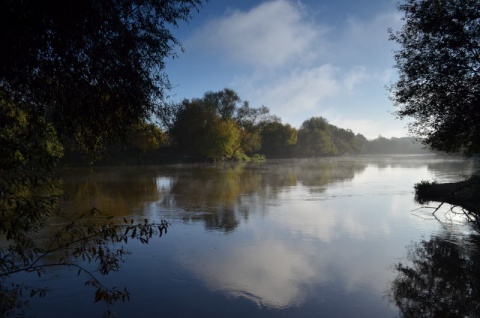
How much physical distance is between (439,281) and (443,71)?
1333 cm

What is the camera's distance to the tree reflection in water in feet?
26.4

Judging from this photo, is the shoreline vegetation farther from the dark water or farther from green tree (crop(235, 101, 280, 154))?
green tree (crop(235, 101, 280, 154))

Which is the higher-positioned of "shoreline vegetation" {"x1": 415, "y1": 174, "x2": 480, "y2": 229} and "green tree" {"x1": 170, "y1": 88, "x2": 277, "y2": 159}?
"green tree" {"x1": 170, "y1": 88, "x2": 277, "y2": 159}

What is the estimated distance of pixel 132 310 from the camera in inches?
315

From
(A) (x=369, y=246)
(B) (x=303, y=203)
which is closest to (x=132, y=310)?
(A) (x=369, y=246)

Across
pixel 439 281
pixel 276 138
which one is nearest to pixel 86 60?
pixel 439 281

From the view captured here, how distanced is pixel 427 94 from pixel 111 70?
1841 centimetres

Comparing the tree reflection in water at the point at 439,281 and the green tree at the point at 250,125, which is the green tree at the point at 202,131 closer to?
the green tree at the point at 250,125

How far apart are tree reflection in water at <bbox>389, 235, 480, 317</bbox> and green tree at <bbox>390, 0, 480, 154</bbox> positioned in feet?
26.1

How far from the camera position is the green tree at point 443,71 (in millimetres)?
17906

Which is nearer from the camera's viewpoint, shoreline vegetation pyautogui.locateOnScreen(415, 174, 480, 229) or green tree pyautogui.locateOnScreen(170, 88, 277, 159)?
shoreline vegetation pyautogui.locateOnScreen(415, 174, 480, 229)

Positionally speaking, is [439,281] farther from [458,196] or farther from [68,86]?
[458,196]

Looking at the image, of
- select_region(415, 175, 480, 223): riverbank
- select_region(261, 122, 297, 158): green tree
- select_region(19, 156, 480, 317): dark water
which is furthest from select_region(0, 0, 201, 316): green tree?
select_region(261, 122, 297, 158): green tree

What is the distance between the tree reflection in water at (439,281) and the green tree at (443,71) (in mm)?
7957
